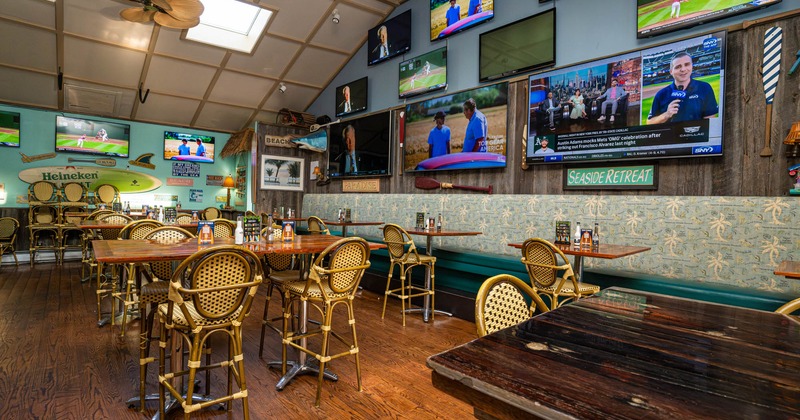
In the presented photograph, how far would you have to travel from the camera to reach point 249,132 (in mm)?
8719

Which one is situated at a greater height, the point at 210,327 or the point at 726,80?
the point at 726,80

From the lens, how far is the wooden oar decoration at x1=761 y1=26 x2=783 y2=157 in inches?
131

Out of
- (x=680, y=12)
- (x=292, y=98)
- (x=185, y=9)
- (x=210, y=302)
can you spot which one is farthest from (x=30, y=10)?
(x=680, y=12)

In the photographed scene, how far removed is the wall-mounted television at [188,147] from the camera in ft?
29.4

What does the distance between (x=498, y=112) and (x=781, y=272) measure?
345 centimetres

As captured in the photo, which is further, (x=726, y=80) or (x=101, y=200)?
(x=101, y=200)

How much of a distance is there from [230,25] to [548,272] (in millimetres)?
6682

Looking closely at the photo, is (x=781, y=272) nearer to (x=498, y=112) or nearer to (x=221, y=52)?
(x=498, y=112)

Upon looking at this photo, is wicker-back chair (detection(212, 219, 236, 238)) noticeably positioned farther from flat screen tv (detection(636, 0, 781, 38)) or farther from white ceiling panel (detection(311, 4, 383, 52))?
flat screen tv (detection(636, 0, 781, 38))

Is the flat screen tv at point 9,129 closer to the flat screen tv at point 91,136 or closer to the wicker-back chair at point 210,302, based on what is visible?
the flat screen tv at point 91,136

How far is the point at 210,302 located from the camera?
6.77 feet

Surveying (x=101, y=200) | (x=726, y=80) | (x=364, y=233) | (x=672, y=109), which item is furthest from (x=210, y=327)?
(x=101, y=200)

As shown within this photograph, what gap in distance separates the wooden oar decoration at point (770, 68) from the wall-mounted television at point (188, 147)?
9.63m

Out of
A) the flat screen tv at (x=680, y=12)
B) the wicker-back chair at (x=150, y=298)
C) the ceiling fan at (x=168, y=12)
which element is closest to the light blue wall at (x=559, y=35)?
the flat screen tv at (x=680, y=12)
